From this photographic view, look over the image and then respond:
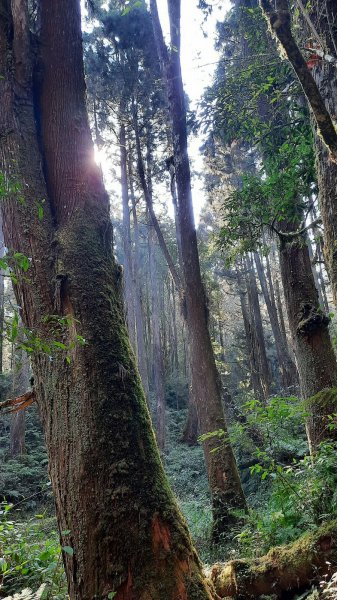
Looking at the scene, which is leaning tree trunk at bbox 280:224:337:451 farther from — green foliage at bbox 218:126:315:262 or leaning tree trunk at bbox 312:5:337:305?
leaning tree trunk at bbox 312:5:337:305

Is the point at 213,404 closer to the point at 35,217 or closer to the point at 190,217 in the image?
the point at 190,217

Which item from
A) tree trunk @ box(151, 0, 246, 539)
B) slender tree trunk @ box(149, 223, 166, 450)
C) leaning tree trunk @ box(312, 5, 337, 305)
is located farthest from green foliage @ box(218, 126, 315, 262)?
slender tree trunk @ box(149, 223, 166, 450)

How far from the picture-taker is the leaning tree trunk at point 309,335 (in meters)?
5.09

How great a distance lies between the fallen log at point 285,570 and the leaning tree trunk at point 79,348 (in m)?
0.79

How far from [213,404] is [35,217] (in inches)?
195

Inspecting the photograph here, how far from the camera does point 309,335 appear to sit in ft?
18.0

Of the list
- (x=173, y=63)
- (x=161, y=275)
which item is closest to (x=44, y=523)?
(x=173, y=63)

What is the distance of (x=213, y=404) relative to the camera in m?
7.32

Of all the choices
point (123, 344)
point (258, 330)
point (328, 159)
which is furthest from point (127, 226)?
point (123, 344)

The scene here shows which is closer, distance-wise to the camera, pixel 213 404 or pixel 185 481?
pixel 213 404

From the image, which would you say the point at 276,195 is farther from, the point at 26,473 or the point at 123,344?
the point at 26,473

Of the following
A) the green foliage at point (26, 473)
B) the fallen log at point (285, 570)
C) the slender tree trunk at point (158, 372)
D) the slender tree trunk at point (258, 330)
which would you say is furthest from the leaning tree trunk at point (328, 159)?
the slender tree trunk at point (158, 372)

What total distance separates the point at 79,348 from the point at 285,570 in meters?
2.20

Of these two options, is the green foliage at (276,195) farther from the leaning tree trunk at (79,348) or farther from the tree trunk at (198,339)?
the leaning tree trunk at (79,348)
